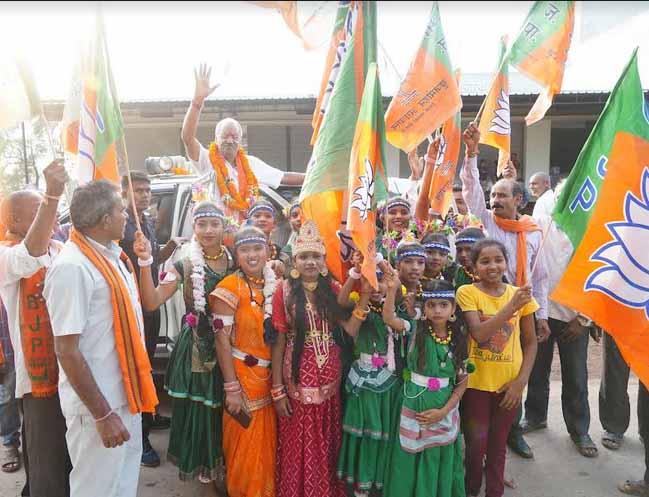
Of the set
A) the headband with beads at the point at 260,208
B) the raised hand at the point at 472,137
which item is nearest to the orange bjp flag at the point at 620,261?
the raised hand at the point at 472,137

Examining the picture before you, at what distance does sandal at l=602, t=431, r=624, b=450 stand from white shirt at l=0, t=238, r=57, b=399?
13.3 ft

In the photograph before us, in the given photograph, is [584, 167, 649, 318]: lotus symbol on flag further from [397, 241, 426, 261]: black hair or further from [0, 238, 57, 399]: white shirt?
[0, 238, 57, 399]: white shirt

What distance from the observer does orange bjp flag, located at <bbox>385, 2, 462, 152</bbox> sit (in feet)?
11.4

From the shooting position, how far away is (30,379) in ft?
9.39

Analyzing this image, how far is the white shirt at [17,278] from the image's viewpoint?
8.74ft

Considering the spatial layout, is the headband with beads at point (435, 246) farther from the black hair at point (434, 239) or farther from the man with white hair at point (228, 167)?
the man with white hair at point (228, 167)

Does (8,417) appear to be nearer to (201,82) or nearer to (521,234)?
(201,82)

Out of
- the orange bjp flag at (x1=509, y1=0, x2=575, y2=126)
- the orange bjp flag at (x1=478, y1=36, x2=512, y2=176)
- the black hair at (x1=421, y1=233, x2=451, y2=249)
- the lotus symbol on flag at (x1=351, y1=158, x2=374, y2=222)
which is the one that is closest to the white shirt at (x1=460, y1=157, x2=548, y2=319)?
the orange bjp flag at (x1=478, y1=36, x2=512, y2=176)

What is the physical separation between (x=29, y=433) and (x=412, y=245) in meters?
2.40

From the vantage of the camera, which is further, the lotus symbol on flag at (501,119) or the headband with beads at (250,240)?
the lotus symbol on flag at (501,119)

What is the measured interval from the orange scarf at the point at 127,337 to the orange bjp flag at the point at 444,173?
222 centimetres

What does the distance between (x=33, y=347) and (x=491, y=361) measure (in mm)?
2573

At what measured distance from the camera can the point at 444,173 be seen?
3.84m

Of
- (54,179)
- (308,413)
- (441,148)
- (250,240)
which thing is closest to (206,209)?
(250,240)
